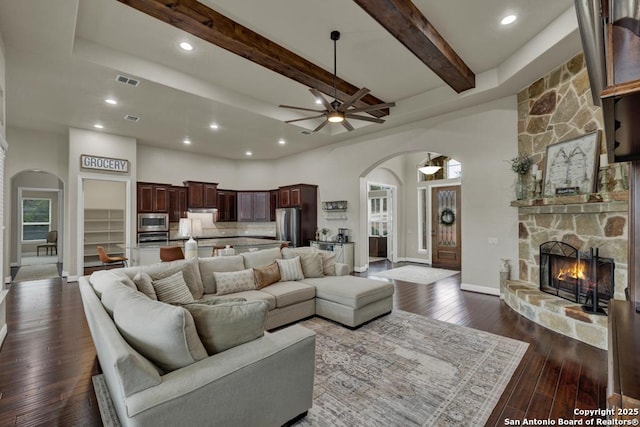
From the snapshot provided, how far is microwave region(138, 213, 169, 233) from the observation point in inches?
300

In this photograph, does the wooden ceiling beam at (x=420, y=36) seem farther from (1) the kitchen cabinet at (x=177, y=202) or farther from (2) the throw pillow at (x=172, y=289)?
(1) the kitchen cabinet at (x=177, y=202)

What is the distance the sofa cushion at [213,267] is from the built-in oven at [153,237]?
4423 millimetres

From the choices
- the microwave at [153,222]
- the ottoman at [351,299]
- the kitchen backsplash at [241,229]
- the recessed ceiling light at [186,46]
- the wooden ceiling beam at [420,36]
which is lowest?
the ottoman at [351,299]

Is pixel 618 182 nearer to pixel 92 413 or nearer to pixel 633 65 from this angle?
pixel 633 65

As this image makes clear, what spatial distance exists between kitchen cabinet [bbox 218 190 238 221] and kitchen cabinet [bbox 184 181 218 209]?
9.8 inches

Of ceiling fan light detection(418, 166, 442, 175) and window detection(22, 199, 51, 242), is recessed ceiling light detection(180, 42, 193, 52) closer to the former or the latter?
ceiling fan light detection(418, 166, 442, 175)

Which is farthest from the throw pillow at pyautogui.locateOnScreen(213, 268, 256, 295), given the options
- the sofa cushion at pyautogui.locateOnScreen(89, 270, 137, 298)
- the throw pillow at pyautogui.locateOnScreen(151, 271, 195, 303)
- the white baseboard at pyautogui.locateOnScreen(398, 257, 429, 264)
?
the white baseboard at pyautogui.locateOnScreen(398, 257, 429, 264)

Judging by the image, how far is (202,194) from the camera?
885 cm

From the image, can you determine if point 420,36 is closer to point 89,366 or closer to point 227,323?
point 227,323

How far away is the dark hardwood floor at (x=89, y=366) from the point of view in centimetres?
218

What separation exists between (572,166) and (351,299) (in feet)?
11.7

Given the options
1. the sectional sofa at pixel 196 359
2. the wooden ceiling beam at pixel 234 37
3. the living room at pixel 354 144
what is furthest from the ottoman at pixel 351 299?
the wooden ceiling beam at pixel 234 37

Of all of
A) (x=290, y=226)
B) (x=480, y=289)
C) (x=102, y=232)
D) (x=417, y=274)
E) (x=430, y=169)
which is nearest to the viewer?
(x=480, y=289)

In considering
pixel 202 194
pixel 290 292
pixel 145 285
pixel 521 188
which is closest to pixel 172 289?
pixel 145 285
